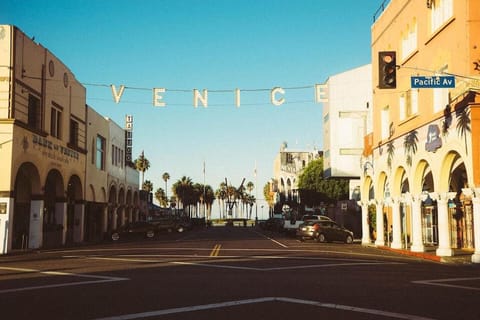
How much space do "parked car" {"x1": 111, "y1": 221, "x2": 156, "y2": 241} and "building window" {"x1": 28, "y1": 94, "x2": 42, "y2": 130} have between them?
12852 mm

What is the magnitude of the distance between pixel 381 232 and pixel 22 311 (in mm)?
28031

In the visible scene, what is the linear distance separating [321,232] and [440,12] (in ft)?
52.9

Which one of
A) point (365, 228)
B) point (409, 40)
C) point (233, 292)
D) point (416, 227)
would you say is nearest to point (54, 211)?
point (365, 228)

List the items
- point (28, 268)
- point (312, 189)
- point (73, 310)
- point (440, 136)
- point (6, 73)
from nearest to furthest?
point (73, 310), point (28, 268), point (440, 136), point (6, 73), point (312, 189)

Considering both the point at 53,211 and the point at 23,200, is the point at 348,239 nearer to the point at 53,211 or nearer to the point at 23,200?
the point at 53,211

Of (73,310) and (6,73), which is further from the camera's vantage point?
(6,73)

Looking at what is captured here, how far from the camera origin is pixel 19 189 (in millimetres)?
33938

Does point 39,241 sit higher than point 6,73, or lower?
lower

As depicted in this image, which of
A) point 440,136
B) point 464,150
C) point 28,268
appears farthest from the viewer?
point 440,136

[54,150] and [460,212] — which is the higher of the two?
[54,150]

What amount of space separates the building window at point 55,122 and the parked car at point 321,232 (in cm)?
1701

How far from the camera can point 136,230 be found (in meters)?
44.6

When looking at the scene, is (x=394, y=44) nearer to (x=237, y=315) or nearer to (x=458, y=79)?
(x=458, y=79)

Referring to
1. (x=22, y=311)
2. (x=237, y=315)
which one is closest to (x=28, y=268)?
(x=22, y=311)
